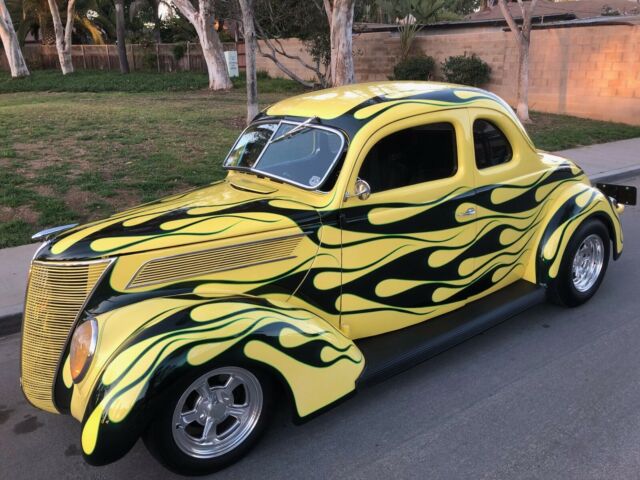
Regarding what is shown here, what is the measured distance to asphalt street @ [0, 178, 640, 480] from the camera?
9.19 ft

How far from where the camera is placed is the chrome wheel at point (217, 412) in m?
2.65

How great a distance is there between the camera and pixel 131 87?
21203 millimetres

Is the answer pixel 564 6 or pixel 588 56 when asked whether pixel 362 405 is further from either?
pixel 564 6

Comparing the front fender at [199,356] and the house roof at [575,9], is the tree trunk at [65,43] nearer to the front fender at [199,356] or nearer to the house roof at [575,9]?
the house roof at [575,9]

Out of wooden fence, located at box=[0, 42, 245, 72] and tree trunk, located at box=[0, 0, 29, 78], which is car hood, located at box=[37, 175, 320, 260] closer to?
tree trunk, located at box=[0, 0, 29, 78]

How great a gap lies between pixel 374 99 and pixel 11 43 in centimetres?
2417

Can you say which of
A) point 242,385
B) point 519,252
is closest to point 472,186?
point 519,252

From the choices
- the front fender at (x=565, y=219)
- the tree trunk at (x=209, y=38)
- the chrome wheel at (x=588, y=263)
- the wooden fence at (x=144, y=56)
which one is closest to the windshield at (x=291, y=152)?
the front fender at (x=565, y=219)

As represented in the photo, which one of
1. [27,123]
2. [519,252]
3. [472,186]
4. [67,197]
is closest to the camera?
[472,186]

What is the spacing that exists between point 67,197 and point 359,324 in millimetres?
5257

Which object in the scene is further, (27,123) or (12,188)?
(27,123)

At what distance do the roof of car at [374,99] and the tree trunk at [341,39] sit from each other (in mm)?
8260

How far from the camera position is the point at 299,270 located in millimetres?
3090

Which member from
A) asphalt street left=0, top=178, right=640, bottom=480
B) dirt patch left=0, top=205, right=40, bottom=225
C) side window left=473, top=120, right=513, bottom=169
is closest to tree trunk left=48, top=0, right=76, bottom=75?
dirt patch left=0, top=205, right=40, bottom=225
